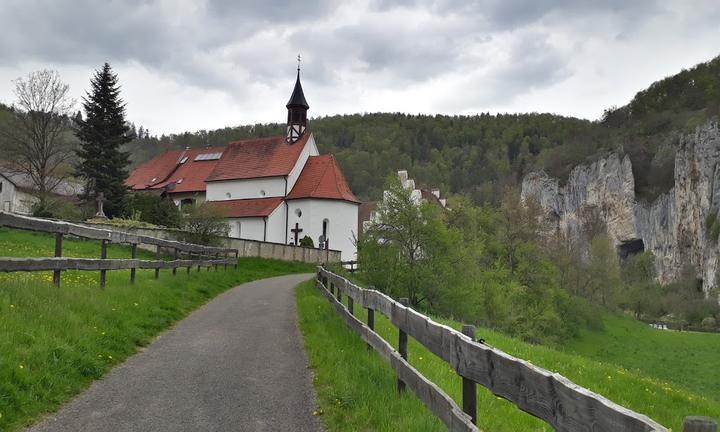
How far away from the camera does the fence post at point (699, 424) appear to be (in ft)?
6.15

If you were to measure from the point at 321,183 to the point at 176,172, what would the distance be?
1854 cm

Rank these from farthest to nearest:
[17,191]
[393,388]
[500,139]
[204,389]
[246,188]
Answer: [500,139], [17,191], [246,188], [204,389], [393,388]

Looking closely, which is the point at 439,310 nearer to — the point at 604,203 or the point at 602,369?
the point at 602,369

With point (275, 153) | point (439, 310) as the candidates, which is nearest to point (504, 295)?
point (439, 310)

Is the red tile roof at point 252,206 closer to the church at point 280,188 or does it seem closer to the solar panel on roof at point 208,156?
the church at point 280,188

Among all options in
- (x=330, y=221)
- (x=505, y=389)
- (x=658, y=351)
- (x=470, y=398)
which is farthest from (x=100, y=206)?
(x=658, y=351)

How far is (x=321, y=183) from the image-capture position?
4525 cm

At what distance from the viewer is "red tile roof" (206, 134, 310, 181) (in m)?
47.6

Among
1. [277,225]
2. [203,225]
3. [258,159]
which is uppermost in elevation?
[258,159]

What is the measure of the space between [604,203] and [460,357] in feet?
349

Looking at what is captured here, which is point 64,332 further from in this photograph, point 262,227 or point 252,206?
point 252,206

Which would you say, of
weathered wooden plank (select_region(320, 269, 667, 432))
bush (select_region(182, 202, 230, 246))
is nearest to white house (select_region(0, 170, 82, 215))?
bush (select_region(182, 202, 230, 246))

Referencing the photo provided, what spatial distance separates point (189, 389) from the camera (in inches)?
245

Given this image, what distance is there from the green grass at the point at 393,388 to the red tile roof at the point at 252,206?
32463 mm
